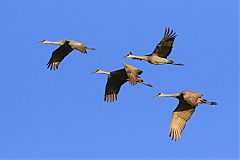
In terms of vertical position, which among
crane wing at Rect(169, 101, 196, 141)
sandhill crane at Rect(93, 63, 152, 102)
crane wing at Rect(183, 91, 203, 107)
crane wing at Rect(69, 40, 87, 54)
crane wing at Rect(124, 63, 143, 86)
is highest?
crane wing at Rect(69, 40, 87, 54)

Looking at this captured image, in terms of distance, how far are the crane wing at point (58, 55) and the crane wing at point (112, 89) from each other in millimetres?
2134

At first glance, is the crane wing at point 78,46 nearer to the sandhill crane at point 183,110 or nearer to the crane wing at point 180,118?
the sandhill crane at point 183,110

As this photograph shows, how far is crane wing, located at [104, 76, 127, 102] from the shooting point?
103 feet

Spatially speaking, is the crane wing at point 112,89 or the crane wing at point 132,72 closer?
the crane wing at point 132,72

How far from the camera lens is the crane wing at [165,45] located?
29.2 m

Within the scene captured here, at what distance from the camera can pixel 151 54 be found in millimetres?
29984

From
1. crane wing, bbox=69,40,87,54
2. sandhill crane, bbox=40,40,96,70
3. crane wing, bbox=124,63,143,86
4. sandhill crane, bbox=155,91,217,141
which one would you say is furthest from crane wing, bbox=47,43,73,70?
sandhill crane, bbox=155,91,217,141

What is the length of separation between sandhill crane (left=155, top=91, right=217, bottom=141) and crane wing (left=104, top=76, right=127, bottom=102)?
8.28 feet

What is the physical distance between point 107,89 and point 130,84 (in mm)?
3350

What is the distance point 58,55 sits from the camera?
3247cm

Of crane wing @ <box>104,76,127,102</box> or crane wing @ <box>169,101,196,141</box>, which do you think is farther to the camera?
crane wing @ <box>104,76,127,102</box>

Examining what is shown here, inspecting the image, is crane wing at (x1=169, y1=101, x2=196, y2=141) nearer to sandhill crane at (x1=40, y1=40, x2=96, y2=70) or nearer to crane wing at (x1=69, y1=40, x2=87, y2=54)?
crane wing at (x1=69, y1=40, x2=87, y2=54)

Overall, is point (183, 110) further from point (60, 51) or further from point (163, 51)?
point (60, 51)

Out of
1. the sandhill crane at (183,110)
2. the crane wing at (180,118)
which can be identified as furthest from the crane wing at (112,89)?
the crane wing at (180,118)
